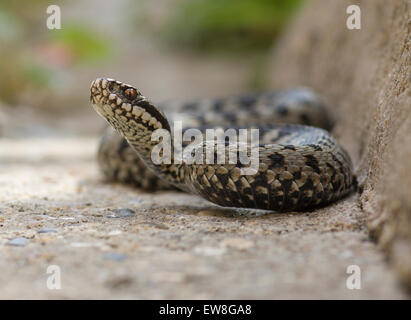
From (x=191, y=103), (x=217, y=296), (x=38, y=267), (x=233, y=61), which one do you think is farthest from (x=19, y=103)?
(x=217, y=296)

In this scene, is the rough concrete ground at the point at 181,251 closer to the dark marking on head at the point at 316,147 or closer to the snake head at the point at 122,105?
the dark marking on head at the point at 316,147

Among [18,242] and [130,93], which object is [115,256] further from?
[130,93]

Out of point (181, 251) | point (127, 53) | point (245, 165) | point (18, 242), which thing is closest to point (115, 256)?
point (181, 251)

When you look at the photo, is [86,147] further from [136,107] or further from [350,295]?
[350,295]

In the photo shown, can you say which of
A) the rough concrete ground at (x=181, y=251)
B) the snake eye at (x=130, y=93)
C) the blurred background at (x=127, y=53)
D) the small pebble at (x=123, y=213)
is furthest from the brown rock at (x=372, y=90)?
the blurred background at (x=127, y=53)

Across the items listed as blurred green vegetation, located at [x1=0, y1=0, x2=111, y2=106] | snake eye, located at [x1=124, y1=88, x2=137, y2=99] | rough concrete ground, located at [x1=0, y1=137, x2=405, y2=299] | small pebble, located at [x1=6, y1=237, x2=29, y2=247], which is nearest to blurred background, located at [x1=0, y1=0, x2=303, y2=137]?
blurred green vegetation, located at [x1=0, y1=0, x2=111, y2=106]

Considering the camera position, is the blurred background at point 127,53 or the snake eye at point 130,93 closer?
the snake eye at point 130,93
